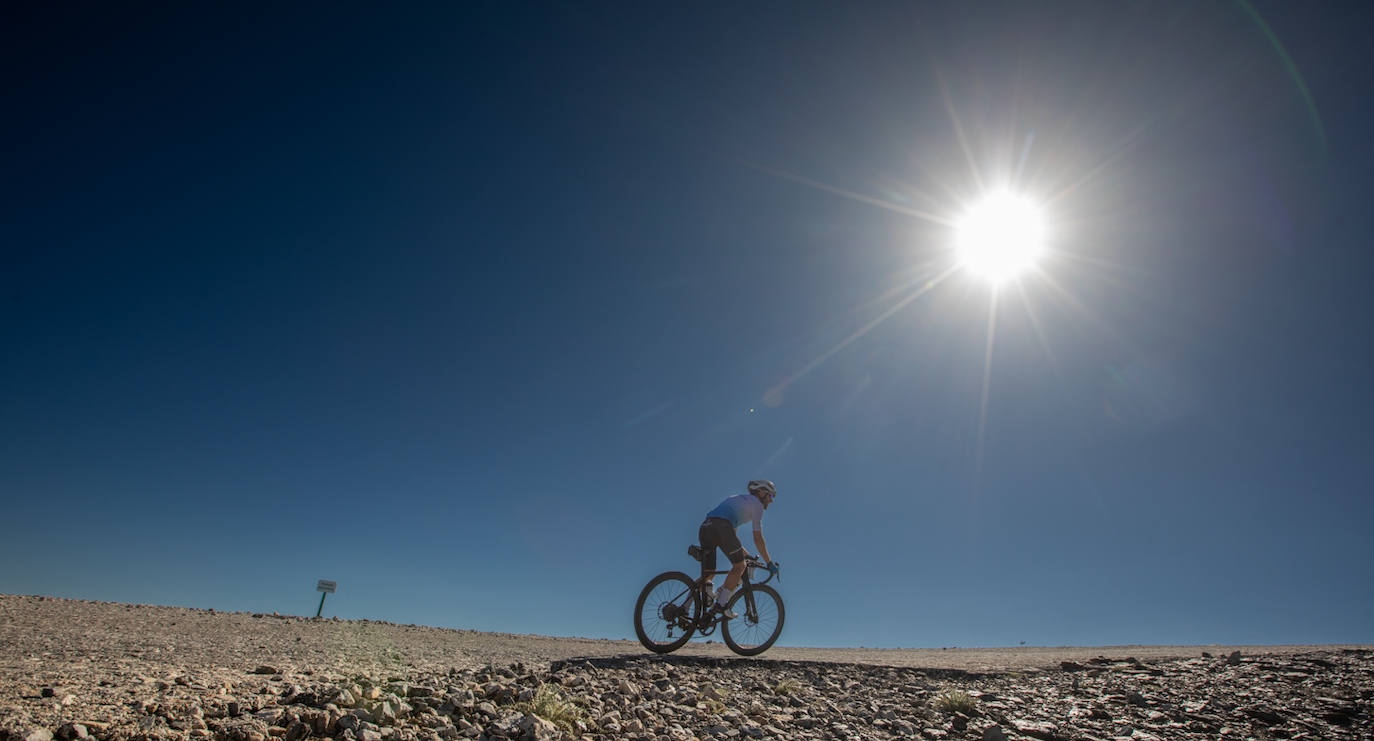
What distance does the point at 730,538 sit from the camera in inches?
330

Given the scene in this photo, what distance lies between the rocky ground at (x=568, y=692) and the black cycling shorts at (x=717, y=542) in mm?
1476

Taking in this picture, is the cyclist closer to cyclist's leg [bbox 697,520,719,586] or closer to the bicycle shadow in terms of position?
cyclist's leg [bbox 697,520,719,586]

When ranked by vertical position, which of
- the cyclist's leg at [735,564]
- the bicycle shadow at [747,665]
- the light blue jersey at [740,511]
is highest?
the light blue jersey at [740,511]

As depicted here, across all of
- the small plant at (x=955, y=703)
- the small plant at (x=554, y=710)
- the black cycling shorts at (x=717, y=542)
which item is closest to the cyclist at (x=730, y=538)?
the black cycling shorts at (x=717, y=542)

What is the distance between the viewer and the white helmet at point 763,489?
8.92 metres

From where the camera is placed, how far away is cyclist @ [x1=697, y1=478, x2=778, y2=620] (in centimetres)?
838

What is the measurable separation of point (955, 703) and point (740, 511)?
3839mm

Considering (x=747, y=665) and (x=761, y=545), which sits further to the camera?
(x=761, y=545)

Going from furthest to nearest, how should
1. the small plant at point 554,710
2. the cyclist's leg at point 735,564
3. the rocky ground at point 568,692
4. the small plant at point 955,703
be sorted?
1. the cyclist's leg at point 735,564
2. the small plant at point 955,703
3. the small plant at point 554,710
4. the rocky ground at point 568,692

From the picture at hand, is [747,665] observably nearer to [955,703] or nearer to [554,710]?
[955,703]

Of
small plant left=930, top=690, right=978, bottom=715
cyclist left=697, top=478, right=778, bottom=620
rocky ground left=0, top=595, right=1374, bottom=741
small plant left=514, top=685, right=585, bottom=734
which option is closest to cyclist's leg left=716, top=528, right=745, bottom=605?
cyclist left=697, top=478, right=778, bottom=620

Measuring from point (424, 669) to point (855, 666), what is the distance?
4.87 meters

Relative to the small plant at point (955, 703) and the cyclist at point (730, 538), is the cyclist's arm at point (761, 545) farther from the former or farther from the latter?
the small plant at point (955, 703)

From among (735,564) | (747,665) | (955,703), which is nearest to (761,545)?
(735,564)
